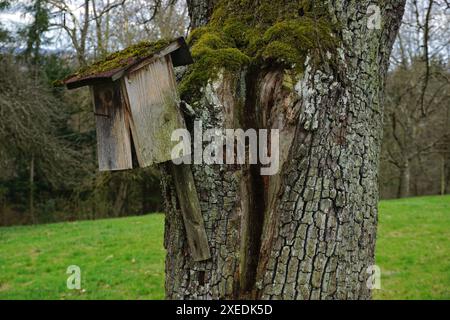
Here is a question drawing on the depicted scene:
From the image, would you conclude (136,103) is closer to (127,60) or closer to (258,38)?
(127,60)

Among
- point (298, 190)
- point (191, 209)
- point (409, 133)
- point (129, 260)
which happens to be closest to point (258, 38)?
point (298, 190)

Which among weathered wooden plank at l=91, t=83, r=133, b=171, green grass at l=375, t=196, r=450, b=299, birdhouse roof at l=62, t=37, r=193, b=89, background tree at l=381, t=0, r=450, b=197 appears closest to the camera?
birdhouse roof at l=62, t=37, r=193, b=89

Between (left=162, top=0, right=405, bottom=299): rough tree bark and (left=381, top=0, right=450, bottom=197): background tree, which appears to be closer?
(left=162, top=0, right=405, bottom=299): rough tree bark

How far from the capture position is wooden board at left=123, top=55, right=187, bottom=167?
2223mm

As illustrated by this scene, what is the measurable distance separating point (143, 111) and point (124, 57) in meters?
0.30

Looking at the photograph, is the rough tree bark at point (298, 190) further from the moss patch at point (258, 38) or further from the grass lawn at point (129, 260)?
the grass lawn at point (129, 260)

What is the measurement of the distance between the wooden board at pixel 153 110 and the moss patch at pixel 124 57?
64 mm

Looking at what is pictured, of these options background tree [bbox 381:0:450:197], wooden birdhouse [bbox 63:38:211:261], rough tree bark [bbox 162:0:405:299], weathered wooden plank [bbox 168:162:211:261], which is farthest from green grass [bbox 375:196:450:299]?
background tree [bbox 381:0:450:197]

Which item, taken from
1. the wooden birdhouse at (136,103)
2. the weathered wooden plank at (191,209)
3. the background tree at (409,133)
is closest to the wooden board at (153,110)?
the wooden birdhouse at (136,103)

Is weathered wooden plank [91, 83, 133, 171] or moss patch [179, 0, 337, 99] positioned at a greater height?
moss patch [179, 0, 337, 99]

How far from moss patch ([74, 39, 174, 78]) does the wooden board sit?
64 mm

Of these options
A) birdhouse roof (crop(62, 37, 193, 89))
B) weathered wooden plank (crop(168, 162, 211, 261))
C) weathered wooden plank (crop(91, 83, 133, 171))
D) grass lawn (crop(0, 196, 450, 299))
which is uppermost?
birdhouse roof (crop(62, 37, 193, 89))

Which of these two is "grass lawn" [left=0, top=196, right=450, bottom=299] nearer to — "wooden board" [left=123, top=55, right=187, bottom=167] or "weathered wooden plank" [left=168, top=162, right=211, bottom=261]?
"weathered wooden plank" [left=168, top=162, right=211, bottom=261]

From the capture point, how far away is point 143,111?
88.7 inches
